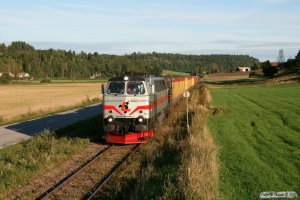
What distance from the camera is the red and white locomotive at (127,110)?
17.4m

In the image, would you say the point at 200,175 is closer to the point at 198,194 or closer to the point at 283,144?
the point at 198,194

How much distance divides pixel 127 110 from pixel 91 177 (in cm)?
526

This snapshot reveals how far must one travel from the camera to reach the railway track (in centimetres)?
1084

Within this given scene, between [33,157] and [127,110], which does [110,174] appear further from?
[127,110]

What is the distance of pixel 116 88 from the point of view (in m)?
17.9

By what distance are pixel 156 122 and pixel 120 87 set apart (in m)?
3.10

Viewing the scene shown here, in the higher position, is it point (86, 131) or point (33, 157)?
point (33, 157)

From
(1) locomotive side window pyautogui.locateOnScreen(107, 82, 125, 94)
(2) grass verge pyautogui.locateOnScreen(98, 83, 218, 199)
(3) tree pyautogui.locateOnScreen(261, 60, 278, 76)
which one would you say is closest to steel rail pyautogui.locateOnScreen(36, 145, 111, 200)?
(2) grass verge pyautogui.locateOnScreen(98, 83, 218, 199)

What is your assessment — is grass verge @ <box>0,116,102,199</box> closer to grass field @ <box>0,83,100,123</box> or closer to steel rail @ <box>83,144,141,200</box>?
steel rail @ <box>83,144,141,200</box>

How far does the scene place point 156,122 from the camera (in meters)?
19.9

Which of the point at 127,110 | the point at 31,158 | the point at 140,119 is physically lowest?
the point at 31,158

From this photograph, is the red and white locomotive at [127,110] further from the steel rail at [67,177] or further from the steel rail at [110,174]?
the steel rail at [67,177]

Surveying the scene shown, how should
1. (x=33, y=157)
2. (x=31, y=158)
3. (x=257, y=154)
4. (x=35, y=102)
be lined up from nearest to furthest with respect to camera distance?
(x=257, y=154) → (x=31, y=158) → (x=33, y=157) → (x=35, y=102)

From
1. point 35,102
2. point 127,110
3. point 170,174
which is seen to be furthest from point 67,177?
point 35,102
